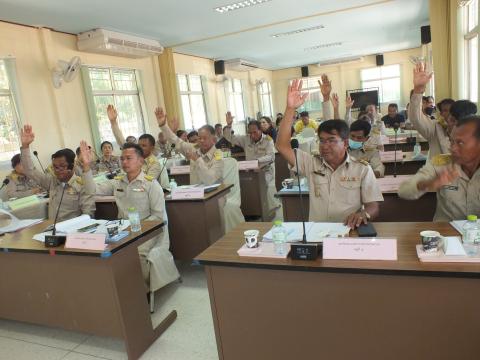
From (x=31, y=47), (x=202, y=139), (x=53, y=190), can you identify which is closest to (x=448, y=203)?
(x=202, y=139)

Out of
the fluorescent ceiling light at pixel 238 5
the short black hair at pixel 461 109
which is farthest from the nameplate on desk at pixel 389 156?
the fluorescent ceiling light at pixel 238 5

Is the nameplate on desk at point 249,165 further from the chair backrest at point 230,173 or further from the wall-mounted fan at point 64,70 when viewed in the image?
the wall-mounted fan at point 64,70

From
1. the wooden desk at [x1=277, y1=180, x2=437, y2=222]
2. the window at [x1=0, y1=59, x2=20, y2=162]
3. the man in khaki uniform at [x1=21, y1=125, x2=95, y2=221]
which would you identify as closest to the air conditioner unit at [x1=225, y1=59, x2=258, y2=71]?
the window at [x1=0, y1=59, x2=20, y2=162]

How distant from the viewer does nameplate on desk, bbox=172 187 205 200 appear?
3.07 meters

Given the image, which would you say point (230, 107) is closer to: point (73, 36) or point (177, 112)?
point (177, 112)

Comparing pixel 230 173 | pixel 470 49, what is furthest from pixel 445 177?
pixel 470 49

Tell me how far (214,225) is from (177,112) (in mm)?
5490

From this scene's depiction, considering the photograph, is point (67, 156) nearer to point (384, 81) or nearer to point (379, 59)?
point (379, 59)

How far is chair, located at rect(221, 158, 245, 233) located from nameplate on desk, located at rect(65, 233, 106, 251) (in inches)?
71.9

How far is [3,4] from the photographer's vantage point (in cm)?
442

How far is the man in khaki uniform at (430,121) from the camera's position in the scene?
102 inches

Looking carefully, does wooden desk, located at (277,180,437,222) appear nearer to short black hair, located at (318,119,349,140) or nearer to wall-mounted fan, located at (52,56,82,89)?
short black hair, located at (318,119,349,140)

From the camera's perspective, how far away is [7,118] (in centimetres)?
514

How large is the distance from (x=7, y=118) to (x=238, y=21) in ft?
13.4
